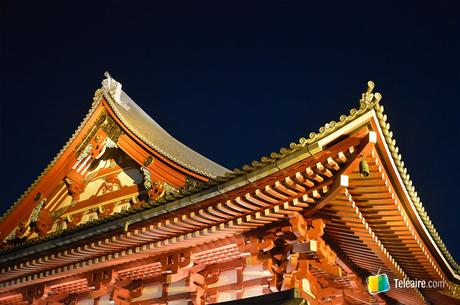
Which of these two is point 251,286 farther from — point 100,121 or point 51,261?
point 100,121

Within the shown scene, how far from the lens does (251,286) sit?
30.1 ft

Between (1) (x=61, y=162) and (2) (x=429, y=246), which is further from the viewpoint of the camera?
(1) (x=61, y=162)

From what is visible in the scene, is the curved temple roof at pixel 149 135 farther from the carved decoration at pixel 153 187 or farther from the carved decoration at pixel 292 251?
the carved decoration at pixel 292 251

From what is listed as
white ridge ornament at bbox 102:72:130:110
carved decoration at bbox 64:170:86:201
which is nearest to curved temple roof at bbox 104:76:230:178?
white ridge ornament at bbox 102:72:130:110

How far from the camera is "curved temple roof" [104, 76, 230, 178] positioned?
1156 centimetres

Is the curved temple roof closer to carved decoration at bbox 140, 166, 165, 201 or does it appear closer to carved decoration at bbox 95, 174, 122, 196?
carved decoration at bbox 140, 166, 165, 201

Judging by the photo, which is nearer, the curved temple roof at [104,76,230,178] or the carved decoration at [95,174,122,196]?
the curved temple roof at [104,76,230,178]

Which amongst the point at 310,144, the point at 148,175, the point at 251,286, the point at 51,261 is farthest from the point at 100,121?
the point at 310,144

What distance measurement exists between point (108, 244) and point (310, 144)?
16.1 feet

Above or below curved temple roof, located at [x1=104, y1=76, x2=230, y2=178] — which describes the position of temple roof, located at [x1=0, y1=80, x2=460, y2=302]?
below

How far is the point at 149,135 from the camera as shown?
1355cm

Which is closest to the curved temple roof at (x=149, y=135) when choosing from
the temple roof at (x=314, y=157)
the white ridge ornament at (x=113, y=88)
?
the white ridge ornament at (x=113, y=88)

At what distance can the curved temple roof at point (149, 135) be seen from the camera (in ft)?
37.9

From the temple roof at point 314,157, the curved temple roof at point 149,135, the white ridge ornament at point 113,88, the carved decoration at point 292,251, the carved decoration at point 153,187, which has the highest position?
the white ridge ornament at point 113,88
